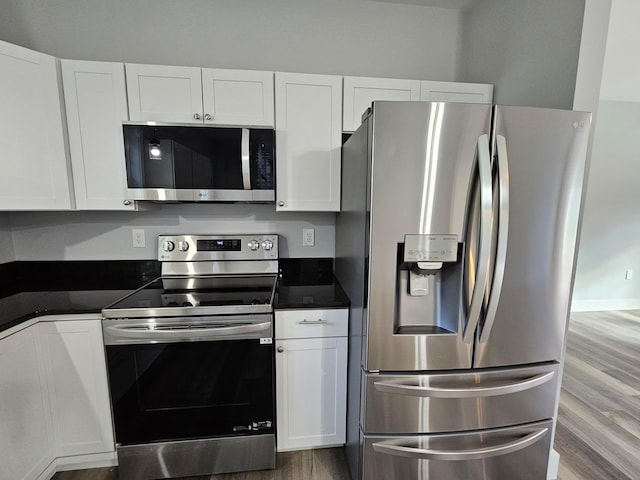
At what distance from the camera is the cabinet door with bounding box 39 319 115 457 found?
148 cm

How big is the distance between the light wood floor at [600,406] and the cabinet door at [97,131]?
294 centimetres

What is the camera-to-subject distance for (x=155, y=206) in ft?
6.47

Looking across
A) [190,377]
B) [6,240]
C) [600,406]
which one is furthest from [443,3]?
[6,240]

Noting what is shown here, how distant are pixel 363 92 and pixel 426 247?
1.07 metres

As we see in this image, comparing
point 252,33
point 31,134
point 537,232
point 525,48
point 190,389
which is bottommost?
point 190,389

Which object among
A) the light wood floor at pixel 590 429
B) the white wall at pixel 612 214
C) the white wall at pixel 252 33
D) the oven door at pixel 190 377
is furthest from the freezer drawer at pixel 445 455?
the white wall at pixel 612 214

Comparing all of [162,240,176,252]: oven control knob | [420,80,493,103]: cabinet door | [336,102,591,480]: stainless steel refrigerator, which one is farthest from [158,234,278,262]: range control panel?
[420,80,493,103]: cabinet door

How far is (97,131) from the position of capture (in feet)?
5.40

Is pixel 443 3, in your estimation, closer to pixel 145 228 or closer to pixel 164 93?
pixel 164 93

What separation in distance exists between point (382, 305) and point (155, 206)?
1.60 meters

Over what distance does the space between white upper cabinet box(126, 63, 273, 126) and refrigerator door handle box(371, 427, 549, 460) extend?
1724 mm

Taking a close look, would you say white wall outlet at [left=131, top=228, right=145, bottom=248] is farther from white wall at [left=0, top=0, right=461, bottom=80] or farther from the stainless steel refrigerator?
the stainless steel refrigerator

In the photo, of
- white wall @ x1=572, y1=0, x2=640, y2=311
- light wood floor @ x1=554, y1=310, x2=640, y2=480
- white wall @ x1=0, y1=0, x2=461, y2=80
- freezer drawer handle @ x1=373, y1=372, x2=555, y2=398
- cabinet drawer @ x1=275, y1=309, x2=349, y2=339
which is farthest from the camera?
white wall @ x1=572, y1=0, x2=640, y2=311

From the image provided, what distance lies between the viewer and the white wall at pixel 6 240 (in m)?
1.85
